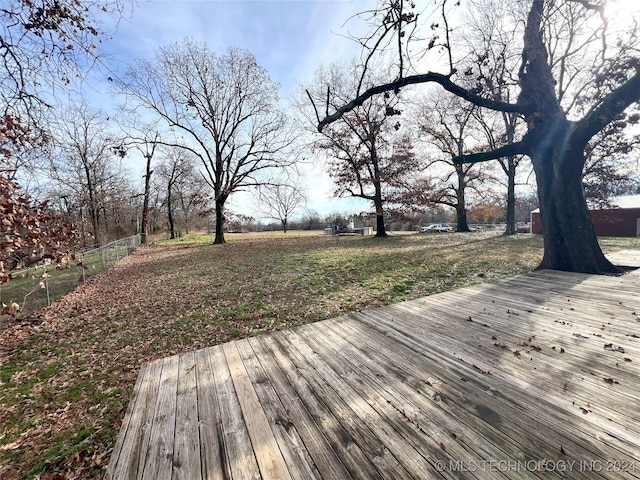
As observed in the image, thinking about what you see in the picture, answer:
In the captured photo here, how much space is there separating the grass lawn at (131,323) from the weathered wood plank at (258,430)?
1008 millimetres

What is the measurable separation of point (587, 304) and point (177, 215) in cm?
4241

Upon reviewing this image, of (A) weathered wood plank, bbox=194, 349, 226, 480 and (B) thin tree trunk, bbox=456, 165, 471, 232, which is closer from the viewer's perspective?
(A) weathered wood plank, bbox=194, 349, 226, 480

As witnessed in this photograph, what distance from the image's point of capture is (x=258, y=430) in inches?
77.4

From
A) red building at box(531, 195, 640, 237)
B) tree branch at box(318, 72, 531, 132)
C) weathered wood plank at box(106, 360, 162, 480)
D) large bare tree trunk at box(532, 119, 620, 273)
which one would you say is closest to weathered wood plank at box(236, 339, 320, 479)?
weathered wood plank at box(106, 360, 162, 480)

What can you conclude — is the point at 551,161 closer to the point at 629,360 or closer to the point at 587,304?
the point at 587,304

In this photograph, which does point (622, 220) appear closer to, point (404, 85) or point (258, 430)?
point (404, 85)

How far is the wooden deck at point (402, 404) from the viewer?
1.64 meters

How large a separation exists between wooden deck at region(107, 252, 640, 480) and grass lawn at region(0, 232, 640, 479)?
1.32 ft

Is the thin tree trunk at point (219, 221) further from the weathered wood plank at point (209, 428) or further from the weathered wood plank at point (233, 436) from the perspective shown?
the weathered wood plank at point (233, 436)

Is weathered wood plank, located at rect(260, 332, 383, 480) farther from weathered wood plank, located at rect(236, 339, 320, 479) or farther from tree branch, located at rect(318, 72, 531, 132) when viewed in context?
tree branch, located at rect(318, 72, 531, 132)

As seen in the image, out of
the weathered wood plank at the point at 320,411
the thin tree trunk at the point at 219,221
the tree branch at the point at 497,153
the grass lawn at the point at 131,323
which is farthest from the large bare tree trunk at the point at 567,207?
the thin tree trunk at the point at 219,221

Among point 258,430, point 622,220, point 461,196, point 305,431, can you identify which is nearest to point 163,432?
point 258,430

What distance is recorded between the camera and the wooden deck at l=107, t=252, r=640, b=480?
164 centimetres

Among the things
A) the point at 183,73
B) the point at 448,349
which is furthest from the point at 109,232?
the point at 448,349
